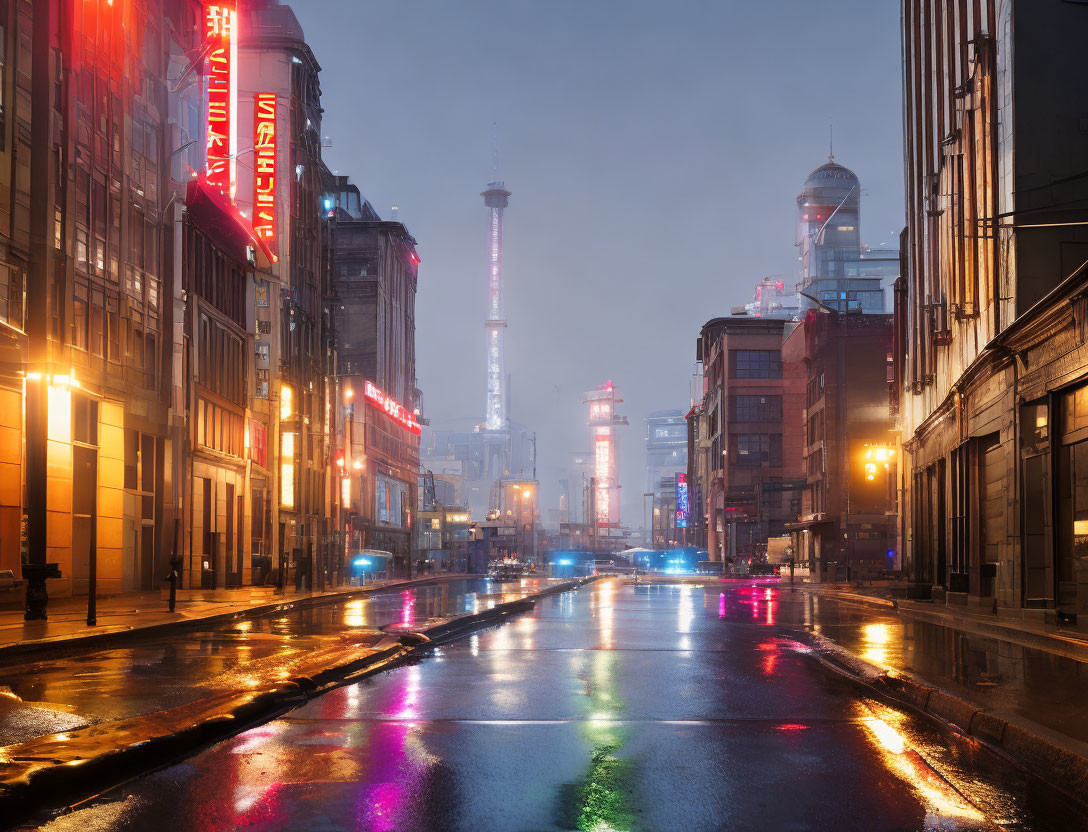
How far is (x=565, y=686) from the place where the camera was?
13.6 meters

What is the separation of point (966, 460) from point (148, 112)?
31.9 meters

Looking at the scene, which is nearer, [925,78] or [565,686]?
[565,686]

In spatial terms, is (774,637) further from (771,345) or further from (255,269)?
(771,345)

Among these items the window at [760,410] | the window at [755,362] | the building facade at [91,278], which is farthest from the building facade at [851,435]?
the building facade at [91,278]

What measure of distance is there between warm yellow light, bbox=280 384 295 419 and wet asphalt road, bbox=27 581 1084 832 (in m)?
54.6

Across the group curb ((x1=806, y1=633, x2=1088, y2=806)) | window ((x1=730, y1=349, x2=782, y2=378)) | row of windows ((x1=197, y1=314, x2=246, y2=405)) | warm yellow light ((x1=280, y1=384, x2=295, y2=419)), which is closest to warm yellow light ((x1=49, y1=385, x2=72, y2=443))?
row of windows ((x1=197, y1=314, x2=246, y2=405))

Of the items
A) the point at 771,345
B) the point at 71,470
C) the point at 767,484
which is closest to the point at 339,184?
the point at 771,345

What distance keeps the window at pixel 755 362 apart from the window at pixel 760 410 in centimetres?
301

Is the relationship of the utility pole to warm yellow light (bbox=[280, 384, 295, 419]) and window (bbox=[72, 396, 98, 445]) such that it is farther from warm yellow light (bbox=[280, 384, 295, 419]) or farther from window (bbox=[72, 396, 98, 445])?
warm yellow light (bbox=[280, 384, 295, 419])

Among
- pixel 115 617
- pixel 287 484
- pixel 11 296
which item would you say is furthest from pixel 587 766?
pixel 287 484

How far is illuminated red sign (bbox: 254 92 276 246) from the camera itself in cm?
6228

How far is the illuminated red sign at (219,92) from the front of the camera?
50625 millimetres

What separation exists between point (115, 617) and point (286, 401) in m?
42.2

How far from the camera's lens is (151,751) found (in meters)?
8.68
